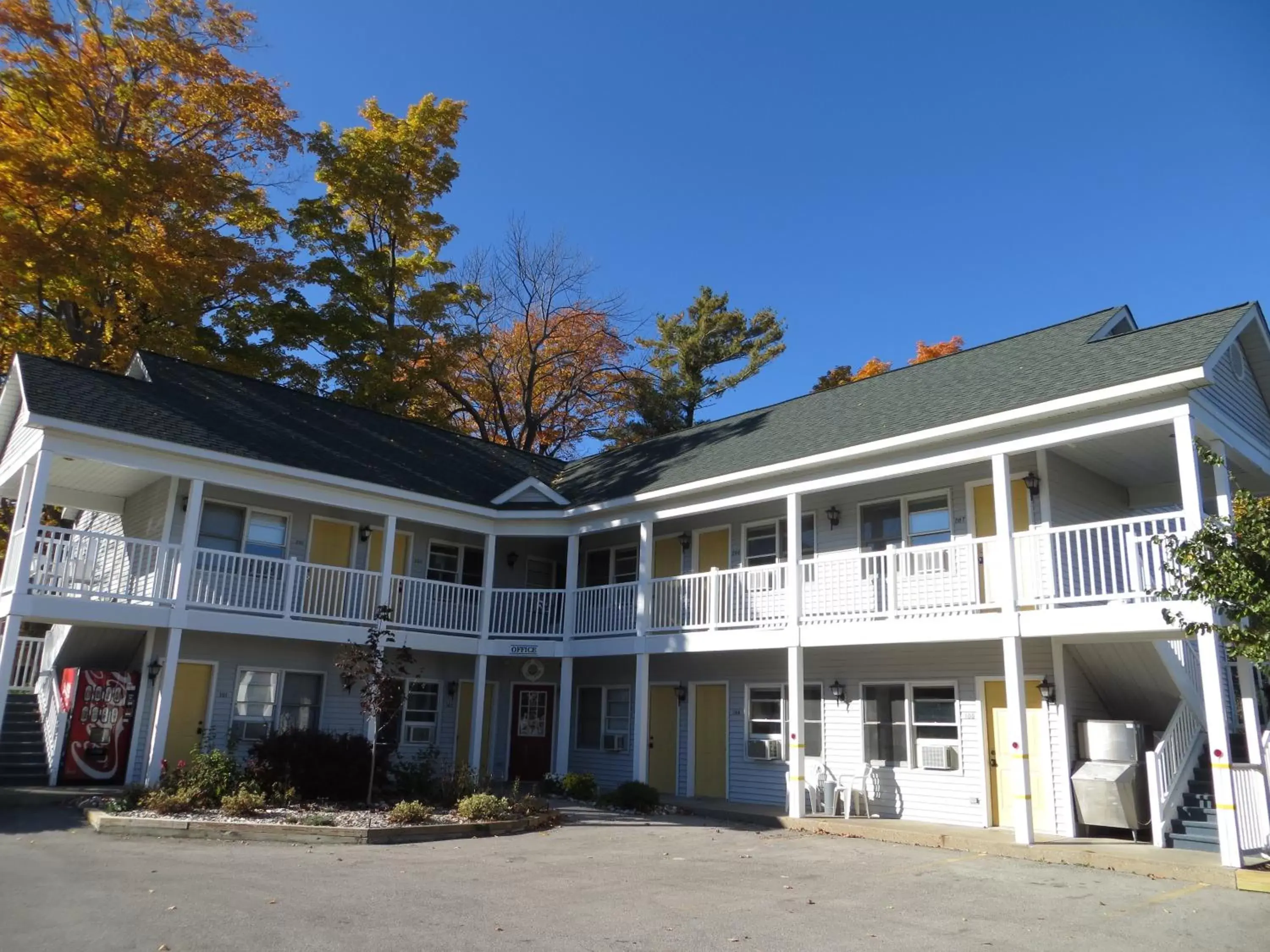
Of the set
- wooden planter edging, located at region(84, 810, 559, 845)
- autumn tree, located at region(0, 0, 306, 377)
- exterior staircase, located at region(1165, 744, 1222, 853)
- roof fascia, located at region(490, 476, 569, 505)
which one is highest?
autumn tree, located at region(0, 0, 306, 377)

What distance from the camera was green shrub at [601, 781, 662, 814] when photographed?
16.3 meters

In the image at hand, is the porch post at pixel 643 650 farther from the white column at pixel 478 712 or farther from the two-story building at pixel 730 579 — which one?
the white column at pixel 478 712

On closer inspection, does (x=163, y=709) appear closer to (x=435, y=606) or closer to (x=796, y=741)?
(x=435, y=606)

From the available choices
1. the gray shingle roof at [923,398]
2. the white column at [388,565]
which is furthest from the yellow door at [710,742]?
the white column at [388,565]

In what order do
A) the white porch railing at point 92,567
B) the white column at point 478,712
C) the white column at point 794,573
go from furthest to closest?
the white column at point 478,712 < the white column at point 794,573 < the white porch railing at point 92,567

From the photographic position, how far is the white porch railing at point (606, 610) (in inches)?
736

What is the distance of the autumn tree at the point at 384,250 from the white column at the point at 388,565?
12549 millimetres

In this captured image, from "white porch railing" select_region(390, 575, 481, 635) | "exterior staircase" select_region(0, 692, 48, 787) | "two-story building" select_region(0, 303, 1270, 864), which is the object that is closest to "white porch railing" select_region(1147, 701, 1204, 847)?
"two-story building" select_region(0, 303, 1270, 864)

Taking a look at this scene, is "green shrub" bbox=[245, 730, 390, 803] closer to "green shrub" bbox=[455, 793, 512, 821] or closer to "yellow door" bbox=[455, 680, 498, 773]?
"green shrub" bbox=[455, 793, 512, 821]

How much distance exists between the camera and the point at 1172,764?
1252cm

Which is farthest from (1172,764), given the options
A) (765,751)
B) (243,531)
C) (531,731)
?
(243,531)

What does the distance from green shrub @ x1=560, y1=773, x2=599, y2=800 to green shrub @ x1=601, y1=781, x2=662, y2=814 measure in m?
0.55

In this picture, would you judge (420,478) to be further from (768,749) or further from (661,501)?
(768,749)

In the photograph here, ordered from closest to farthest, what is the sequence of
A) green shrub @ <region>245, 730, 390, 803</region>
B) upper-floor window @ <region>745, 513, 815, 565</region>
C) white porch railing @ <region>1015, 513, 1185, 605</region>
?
white porch railing @ <region>1015, 513, 1185, 605</region>
green shrub @ <region>245, 730, 390, 803</region>
upper-floor window @ <region>745, 513, 815, 565</region>
